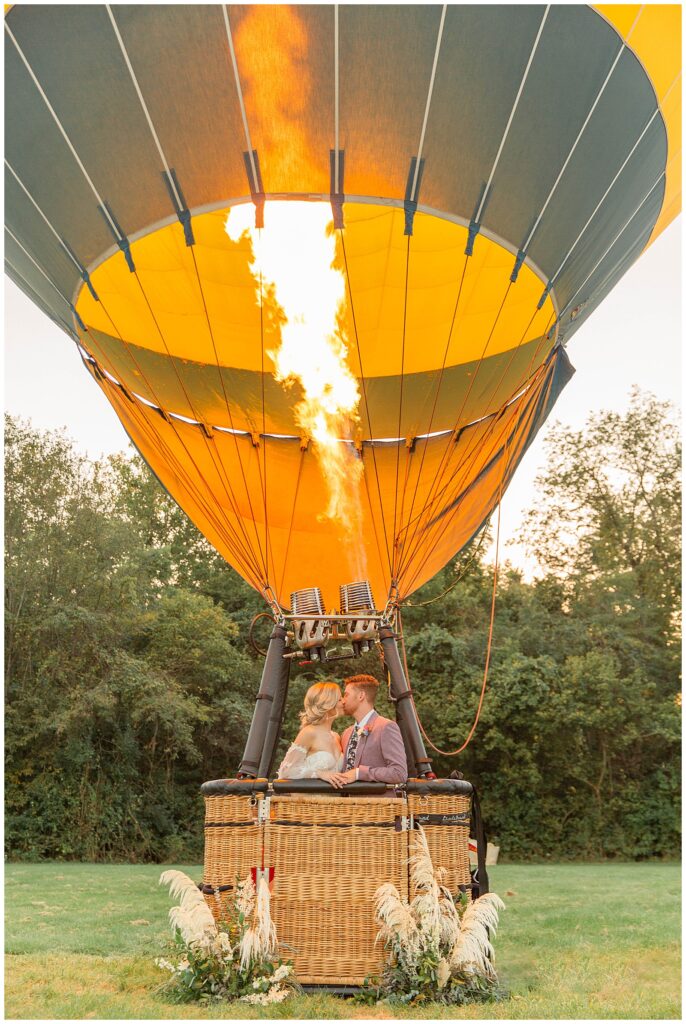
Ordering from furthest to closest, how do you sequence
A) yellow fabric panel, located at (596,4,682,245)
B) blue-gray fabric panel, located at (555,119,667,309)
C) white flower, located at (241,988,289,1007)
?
blue-gray fabric panel, located at (555,119,667,309)
yellow fabric panel, located at (596,4,682,245)
white flower, located at (241,988,289,1007)

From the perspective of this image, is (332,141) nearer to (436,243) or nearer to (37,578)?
(436,243)

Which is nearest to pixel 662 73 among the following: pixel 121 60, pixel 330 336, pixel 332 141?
pixel 332 141

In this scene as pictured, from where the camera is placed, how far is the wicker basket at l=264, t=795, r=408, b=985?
341 centimetres

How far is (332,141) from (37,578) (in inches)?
398

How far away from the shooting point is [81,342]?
5.04 m

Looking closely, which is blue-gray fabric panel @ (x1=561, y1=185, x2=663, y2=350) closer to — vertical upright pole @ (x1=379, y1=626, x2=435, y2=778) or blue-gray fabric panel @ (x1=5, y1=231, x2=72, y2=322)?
vertical upright pole @ (x1=379, y1=626, x2=435, y2=778)

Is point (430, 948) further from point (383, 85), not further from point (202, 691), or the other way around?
point (202, 691)

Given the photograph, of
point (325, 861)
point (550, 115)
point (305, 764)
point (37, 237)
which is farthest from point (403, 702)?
point (37, 237)

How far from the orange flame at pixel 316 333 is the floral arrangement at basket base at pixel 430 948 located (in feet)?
7.42

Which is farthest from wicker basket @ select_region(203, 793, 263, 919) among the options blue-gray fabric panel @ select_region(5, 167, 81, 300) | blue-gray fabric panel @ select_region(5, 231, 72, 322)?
blue-gray fabric panel @ select_region(5, 231, 72, 322)

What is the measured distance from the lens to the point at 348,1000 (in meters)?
3.32

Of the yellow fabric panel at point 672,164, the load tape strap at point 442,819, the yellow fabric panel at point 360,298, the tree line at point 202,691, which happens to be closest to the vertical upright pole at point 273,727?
the load tape strap at point 442,819

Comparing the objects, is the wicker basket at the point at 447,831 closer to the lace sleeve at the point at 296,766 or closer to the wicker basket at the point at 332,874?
the wicker basket at the point at 332,874

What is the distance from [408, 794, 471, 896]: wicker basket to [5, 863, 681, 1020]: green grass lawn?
413mm
